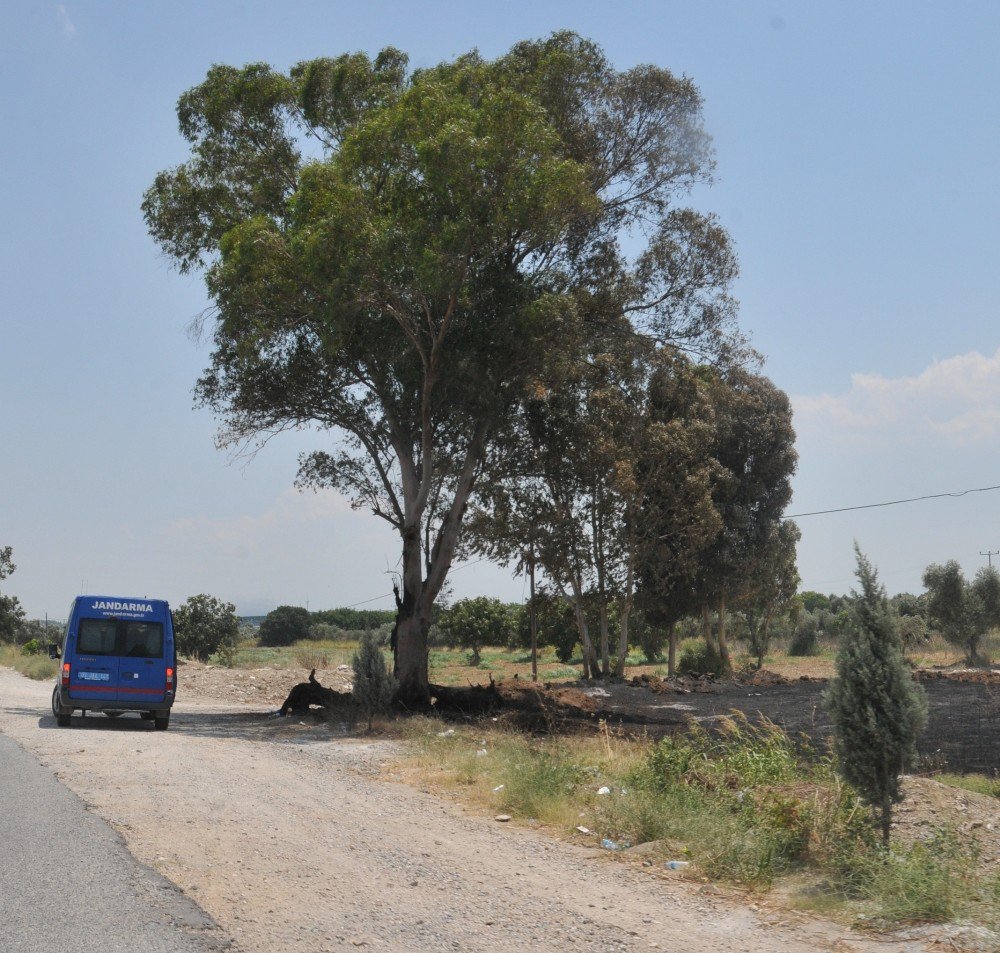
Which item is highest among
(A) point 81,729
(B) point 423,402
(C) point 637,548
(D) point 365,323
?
(D) point 365,323

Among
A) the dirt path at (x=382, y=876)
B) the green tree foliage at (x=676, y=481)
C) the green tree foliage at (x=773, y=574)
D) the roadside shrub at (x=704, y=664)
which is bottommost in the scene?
the roadside shrub at (x=704, y=664)

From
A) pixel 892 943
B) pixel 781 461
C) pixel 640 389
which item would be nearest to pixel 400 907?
pixel 892 943

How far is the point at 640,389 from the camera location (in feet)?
107

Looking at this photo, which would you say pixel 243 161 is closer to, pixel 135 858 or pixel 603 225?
pixel 603 225

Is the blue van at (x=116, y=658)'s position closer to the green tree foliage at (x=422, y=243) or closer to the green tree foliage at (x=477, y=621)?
the green tree foliage at (x=422, y=243)

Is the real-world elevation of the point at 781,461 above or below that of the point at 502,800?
above

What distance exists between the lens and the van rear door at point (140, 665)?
18984 mm

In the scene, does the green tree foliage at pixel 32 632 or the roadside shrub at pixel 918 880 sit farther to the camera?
the green tree foliage at pixel 32 632

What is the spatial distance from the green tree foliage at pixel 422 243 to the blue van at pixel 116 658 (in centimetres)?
610

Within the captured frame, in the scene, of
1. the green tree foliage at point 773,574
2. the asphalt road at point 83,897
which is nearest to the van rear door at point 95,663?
the asphalt road at point 83,897

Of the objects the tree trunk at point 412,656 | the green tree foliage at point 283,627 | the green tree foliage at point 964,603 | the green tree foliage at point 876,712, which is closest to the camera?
the green tree foliage at point 876,712

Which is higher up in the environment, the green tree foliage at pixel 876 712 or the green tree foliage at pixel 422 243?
the green tree foliage at pixel 422 243

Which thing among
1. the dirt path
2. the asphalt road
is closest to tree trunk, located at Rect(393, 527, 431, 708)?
the dirt path

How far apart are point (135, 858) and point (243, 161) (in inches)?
797
